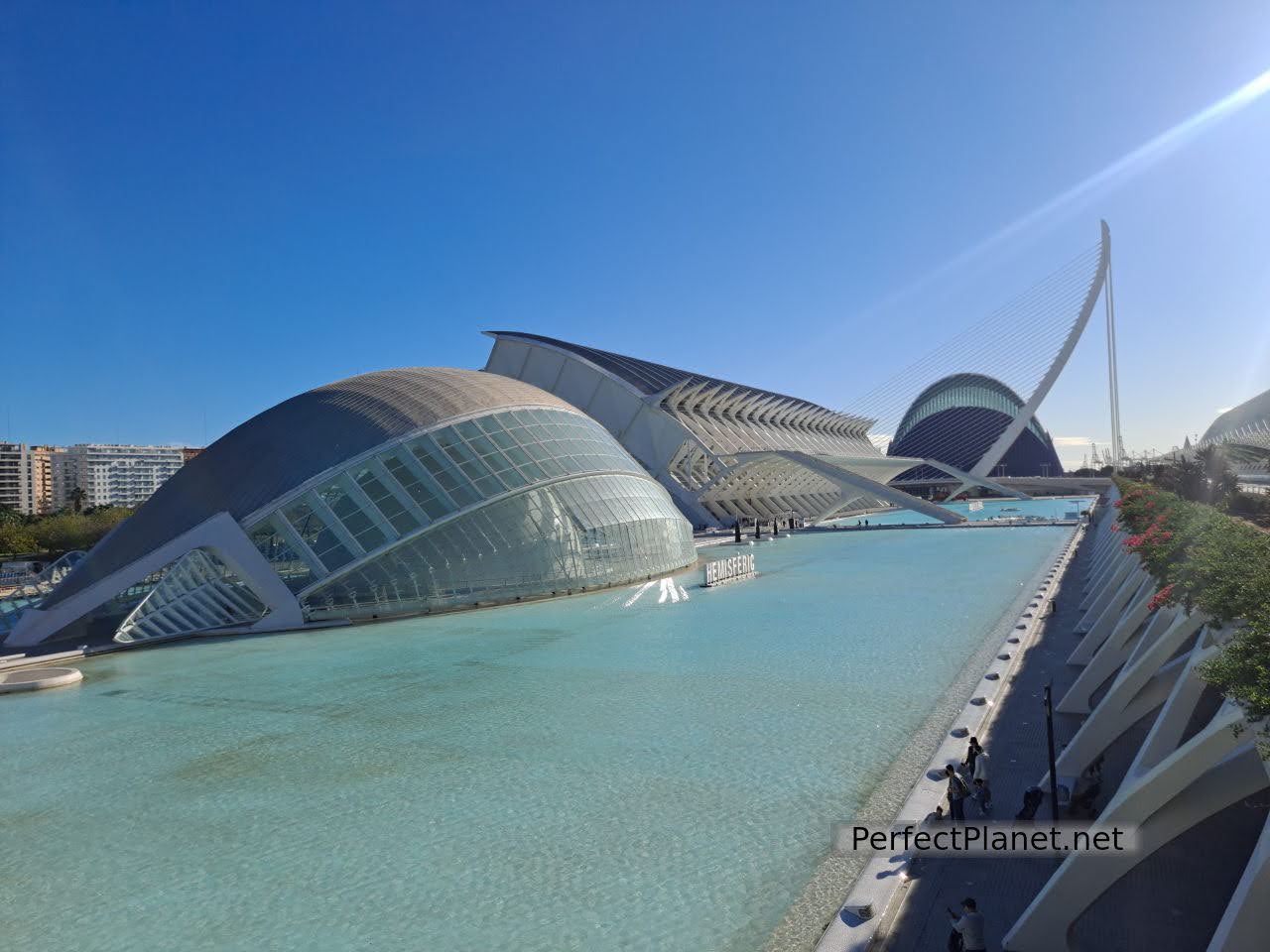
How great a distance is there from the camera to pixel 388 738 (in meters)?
10.8

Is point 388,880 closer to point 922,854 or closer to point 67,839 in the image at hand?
point 67,839

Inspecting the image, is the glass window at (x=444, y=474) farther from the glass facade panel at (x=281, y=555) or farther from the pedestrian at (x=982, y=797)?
the pedestrian at (x=982, y=797)

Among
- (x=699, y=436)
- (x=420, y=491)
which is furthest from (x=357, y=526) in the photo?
(x=699, y=436)

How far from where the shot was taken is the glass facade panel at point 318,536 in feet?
69.1

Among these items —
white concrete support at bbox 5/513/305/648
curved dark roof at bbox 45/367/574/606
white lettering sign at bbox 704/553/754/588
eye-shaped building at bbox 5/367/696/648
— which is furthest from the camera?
white lettering sign at bbox 704/553/754/588

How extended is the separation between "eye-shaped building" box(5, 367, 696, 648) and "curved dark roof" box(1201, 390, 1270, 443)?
54390 mm

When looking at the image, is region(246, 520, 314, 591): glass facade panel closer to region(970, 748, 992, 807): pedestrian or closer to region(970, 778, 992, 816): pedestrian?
region(970, 748, 992, 807): pedestrian

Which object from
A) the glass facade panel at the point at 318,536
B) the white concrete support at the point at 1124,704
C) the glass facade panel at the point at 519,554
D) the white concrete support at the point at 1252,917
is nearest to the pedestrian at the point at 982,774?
the white concrete support at the point at 1124,704

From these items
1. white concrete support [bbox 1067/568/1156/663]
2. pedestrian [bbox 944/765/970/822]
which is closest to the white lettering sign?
white concrete support [bbox 1067/568/1156/663]

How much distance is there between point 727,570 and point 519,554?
7524mm

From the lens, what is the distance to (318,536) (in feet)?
71.4

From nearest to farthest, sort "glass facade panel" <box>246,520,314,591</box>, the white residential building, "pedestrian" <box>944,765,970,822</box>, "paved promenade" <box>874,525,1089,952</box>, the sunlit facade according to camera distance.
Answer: "paved promenade" <box>874,525,1089,952</box>, "pedestrian" <box>944,765,970,822</box>, "glass facade panel" <box>246,520,314,591</box>, the sunlit facade, the white residential building

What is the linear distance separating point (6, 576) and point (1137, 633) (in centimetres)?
3888

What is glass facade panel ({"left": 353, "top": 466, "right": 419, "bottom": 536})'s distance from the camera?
21.8 m
